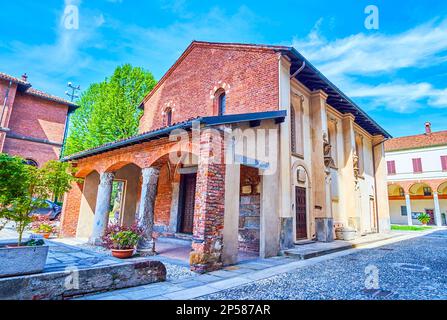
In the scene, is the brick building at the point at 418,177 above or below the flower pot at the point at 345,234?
above

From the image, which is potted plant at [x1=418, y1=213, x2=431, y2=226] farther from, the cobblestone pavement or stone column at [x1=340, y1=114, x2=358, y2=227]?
the cobblestone pavement

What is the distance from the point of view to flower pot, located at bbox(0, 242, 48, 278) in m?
3.80

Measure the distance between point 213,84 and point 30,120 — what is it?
18578 millimetres

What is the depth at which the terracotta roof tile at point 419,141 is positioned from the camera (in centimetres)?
2714

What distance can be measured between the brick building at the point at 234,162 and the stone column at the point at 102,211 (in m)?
0.03

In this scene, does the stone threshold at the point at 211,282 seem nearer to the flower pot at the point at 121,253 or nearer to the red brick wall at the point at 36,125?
the flower pot at the point at 121,253

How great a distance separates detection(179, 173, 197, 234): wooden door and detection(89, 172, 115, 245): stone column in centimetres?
295

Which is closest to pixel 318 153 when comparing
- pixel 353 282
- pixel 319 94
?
pixel 319 94

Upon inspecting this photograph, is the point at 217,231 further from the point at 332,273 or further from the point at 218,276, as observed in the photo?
the point at 332,273

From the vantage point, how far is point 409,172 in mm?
28547

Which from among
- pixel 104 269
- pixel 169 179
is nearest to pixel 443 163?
pixel 169 179

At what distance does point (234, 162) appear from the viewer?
20.3 ft

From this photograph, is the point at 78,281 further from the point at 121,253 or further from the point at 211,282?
the point at 121,253

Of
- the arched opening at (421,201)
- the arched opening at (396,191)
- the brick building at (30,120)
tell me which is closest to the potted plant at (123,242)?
the brick building at (30,120)
